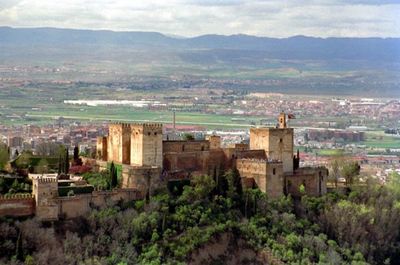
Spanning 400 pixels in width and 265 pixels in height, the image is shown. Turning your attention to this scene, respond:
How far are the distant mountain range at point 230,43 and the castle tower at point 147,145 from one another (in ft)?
295

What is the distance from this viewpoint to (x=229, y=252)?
28266 millimetres

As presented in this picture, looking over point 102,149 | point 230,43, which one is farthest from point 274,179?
point 230,43

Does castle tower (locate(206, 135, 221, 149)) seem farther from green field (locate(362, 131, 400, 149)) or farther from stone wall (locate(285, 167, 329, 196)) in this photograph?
green field (locate(362, 131, 400, 149))

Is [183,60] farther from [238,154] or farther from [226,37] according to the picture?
[238,154]

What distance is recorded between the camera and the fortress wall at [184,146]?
31.3 meters

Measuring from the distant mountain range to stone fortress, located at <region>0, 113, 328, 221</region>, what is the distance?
88668 mm

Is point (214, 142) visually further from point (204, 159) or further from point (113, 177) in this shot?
point (113, 177)

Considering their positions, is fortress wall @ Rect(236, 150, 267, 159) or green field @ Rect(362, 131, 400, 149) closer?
fortress wall @ Rect(236, 150, 267, 159)

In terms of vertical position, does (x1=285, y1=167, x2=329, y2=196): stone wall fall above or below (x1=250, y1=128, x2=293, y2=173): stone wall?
below

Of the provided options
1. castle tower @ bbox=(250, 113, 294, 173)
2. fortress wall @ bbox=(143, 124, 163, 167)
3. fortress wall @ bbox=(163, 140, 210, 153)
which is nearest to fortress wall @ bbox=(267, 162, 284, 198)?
castle tower @ bbox=(250, 113, 294, 173)

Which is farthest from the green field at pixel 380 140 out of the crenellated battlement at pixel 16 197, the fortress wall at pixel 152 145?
the crenellated battlement at pixel 16 197

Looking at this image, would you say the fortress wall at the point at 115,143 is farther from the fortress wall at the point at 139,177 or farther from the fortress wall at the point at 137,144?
→ the fortress wall at the point at 139,177

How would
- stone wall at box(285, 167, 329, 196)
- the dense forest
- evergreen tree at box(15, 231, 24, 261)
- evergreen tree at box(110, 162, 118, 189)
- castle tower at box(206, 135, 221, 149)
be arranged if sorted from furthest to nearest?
castle tower at box(206, 135, 221, 149)
stone wall at box(285, 167, 329, 196)
evergreen tree at box(110, 162, 118, 189)
the dense forest
evergreen tree at box(15, 231, 24, 261)

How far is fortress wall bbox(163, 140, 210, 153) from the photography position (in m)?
31.3
